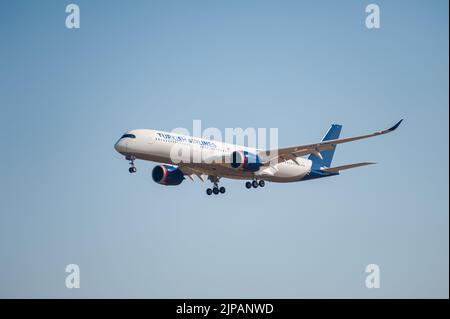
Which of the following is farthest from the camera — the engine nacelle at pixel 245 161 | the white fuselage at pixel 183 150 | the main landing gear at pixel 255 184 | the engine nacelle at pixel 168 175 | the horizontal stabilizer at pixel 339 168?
the engine nacelle at pixel 168 175

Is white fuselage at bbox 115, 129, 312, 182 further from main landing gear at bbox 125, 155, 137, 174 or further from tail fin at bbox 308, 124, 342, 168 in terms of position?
tail fin at bbox 308, 124, 342, 168

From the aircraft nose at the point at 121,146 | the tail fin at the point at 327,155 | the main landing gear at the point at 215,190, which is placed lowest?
the main landing gear at the point at 215,190

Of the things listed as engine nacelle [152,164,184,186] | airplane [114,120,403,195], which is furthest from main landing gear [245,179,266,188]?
engine nacelle [152,164,184,186]

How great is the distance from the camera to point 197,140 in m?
68.7

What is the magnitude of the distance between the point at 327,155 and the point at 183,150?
67.0ft

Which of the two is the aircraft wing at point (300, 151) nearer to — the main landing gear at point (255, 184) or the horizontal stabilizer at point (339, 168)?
the main landing gear at point (255, 184)

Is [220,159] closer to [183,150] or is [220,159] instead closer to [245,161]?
[245,161]

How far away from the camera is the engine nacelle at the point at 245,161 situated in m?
69.4

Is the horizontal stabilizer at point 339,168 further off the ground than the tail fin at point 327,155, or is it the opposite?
the tail fin at point 327,155

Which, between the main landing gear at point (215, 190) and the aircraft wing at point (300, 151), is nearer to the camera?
the aircraft wing at point (300, 151)

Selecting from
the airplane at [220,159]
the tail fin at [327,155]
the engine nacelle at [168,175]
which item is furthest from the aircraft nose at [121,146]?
the tail fin at [327,155]

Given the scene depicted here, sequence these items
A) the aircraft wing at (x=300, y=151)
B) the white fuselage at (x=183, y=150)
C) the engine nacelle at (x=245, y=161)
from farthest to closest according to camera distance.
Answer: the engine nacelle at (x=245, y=161)
the aircraft wing at (x=300, y=151)
the white fuselage at (x=183, y=150)
